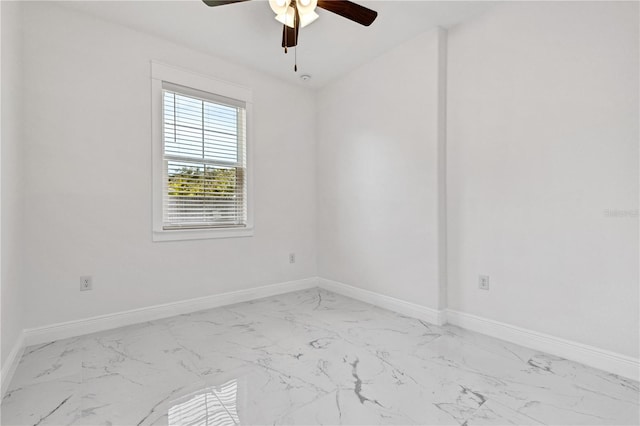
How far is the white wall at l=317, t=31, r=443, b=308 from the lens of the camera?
9.50 ft

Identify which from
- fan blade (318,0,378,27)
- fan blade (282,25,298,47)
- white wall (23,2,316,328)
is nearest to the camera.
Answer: fan blade (318,0,378,27)

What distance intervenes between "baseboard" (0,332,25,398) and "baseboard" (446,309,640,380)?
3159 mm

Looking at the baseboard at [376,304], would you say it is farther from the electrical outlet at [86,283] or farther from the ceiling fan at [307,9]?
the ceiling fan at [307,9]

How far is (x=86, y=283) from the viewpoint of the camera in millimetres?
2621

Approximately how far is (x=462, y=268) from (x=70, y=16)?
12.8ft

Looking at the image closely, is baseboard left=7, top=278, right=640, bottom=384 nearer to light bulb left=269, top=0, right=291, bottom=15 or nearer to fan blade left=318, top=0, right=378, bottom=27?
fan blade left=318, top=0, right=378, bottom=27

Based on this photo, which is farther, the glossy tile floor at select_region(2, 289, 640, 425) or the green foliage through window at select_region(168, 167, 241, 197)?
the green foliage through window at select_region(168, 167, 241, 197)

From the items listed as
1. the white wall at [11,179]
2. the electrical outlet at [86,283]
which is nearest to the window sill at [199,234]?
the electrical outlet at [86,283]

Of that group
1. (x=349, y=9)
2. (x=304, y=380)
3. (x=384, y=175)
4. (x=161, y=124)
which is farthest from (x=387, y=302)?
(x=161, y=124)

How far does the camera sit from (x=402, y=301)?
3.12 meters

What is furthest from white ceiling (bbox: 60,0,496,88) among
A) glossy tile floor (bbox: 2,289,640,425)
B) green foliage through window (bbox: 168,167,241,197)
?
glossy tile floor (bbox: 2,289,640,425)

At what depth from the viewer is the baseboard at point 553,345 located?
1940 millimetres

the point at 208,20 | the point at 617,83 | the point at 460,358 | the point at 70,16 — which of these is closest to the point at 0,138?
the point at 70,16

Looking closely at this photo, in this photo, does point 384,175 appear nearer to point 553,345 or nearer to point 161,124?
point 553,345
